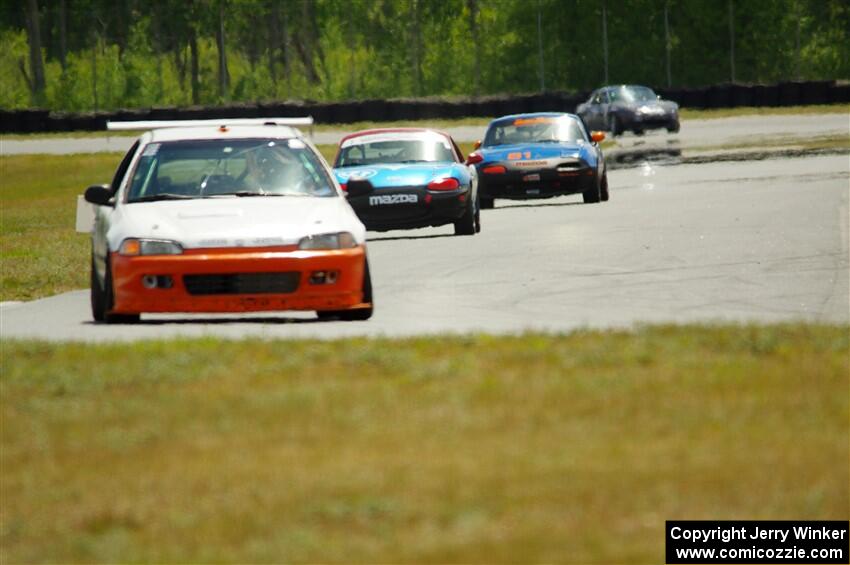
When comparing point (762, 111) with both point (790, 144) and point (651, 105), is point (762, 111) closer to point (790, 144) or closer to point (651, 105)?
point (651, 105)

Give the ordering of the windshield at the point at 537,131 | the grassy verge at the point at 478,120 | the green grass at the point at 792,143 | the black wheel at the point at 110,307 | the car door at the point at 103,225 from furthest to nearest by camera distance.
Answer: the grassy verge at the point at 478,120, the green grass at the point at 792,143, the windshield at the point at 537,131, the car door at the point at 103,225, the black wheel at the point at 110,307

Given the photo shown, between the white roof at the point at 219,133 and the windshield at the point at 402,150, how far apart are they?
25.3 feet

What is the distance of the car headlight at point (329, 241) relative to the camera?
1245 centimetres

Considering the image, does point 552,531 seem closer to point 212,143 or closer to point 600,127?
point 212,143

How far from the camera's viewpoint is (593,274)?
1580 cm

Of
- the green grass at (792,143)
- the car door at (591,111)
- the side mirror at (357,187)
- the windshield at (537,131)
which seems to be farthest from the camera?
the car door at (591,111)

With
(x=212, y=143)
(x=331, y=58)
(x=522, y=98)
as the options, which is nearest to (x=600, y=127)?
(x=522, y=98)

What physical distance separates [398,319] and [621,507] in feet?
22.7

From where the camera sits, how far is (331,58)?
10538cm

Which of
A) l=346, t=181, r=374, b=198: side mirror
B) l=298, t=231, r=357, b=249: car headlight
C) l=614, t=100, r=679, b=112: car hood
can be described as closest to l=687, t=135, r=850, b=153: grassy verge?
l=614, t=100, r=679, b=112: car hood

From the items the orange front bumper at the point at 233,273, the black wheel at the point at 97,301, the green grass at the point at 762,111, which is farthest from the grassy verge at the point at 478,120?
the orange front bumper at the point at 233,273

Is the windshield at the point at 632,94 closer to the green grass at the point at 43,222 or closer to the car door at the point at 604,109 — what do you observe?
the car door at the point at 604,109

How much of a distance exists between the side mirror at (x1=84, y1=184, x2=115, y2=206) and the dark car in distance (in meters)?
36.0

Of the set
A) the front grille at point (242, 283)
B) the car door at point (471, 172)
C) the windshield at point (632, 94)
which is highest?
the front grille at point (242, 283)
